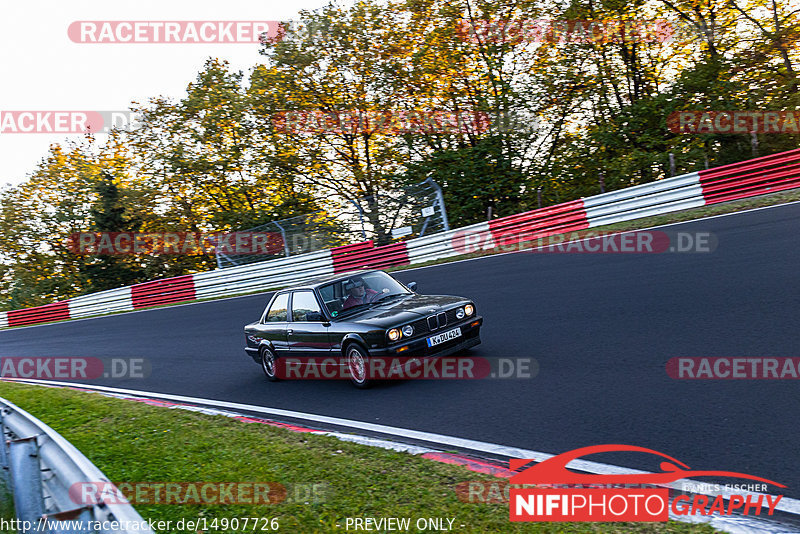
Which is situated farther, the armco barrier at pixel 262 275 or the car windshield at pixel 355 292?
the armco barrier at pixel 262 275

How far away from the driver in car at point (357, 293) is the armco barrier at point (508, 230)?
10028 millimetres

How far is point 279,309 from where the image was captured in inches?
371

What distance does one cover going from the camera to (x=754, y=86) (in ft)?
66.7

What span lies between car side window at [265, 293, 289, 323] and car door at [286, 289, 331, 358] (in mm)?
214

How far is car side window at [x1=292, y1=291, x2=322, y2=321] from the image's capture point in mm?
8547

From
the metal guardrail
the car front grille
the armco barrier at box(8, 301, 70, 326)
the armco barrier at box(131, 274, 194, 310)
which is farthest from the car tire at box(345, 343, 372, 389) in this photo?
the armco barrier at box(8, 301, 70, 326)

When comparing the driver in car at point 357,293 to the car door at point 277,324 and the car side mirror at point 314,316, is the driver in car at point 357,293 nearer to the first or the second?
the car side mirror at point 314,316

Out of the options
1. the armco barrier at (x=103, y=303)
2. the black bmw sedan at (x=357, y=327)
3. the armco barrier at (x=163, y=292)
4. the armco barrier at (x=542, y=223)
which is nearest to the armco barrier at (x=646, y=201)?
the armco barrier at (x=542, y=223)

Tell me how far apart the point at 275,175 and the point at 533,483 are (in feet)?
83.4

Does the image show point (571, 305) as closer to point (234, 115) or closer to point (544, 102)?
point (544, 102)

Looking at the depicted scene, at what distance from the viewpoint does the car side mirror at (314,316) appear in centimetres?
843

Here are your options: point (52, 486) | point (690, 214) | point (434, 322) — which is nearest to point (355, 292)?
point (434, 322)

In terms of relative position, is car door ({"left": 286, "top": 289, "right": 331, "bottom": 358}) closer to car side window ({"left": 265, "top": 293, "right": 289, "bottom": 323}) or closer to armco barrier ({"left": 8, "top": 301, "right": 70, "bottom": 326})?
car side window ({"left": 265, "top": 293, "right": 289, "bottom": 323})

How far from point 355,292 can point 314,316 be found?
2.05 feet
